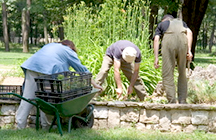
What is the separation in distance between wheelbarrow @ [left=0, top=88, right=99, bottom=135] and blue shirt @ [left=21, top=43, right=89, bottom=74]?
1.50ft

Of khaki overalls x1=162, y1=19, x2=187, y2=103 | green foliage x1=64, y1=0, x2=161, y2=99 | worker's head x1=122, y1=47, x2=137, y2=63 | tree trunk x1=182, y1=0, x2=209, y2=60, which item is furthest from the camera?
tree trunk x1=182, y1=0, x2=209, y2=60

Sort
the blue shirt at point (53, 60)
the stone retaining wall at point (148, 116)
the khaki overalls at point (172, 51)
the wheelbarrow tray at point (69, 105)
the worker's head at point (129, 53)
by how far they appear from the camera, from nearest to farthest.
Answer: the wheelbarrow tray at point (69, 105)
the blue shirt at point (53, 60)
the stone retaining wall at point (148, 116)
the worker's head at point (129, 53)
the khaki overalls at point (172, 51)

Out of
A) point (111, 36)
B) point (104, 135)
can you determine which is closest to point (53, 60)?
point (104, 135)

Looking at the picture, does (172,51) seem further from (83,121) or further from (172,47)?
(83,121)

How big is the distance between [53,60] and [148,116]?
169 cm

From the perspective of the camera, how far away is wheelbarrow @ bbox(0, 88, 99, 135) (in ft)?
16.0

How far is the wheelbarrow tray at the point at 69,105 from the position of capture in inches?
191

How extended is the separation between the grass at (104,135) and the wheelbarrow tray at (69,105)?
0.29 metres

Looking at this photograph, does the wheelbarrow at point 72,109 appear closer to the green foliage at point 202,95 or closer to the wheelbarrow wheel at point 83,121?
the wheelbarrow wheel at point 83,121

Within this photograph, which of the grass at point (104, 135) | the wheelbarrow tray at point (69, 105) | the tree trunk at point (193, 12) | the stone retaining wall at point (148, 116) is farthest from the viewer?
the tree trunk at point (193, 12)

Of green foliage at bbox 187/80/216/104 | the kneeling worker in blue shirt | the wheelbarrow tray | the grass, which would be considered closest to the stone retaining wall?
the grass

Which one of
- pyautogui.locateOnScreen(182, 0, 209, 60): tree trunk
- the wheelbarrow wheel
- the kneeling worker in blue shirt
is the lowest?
the wheelbarrow wheel

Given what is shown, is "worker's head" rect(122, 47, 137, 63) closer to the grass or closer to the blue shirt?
the blue shirt

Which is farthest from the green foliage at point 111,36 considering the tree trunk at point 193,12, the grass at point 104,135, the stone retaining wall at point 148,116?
the tree trunk at point 193,12
